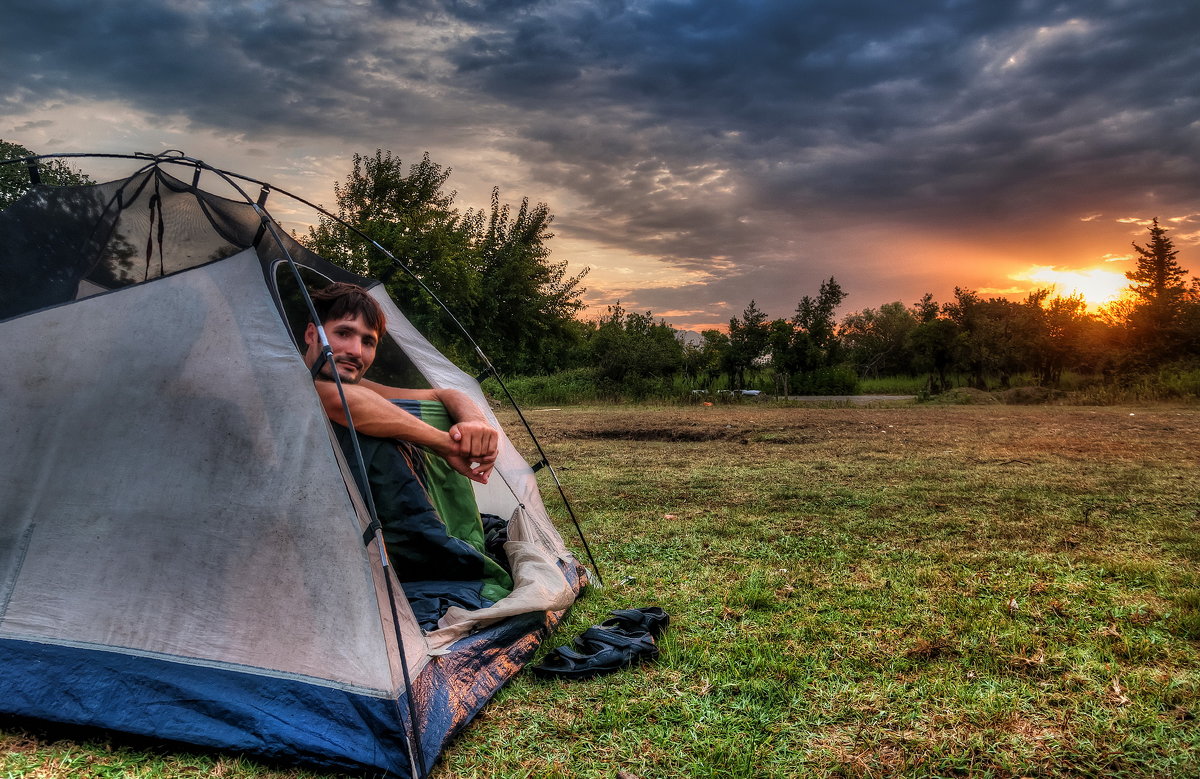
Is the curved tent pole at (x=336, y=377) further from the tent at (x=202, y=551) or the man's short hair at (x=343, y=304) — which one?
the man's short hair at (x=343, y=304)

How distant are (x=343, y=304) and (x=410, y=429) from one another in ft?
2.52

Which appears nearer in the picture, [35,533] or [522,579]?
[35,533]

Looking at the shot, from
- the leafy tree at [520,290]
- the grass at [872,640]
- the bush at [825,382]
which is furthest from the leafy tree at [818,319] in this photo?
the grass at [872,640]

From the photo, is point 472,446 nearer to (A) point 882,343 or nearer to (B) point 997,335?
(B) point 997,335

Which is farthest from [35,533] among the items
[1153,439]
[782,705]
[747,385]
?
[747,385]

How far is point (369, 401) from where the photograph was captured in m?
2.97

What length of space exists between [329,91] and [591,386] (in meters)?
15.9

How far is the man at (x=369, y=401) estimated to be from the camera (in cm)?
292

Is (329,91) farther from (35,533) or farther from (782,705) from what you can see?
(782,705)

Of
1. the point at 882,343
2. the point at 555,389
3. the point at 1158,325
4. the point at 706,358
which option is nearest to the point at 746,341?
the point at 706,358

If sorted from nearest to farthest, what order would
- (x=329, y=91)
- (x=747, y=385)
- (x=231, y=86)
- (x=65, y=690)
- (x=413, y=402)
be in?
(x=65, y=690) → (x=413, y=402) → (x=231, y=86) → (x=329, y=91) → (x=747, y=385)

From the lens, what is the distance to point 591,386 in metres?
22.3

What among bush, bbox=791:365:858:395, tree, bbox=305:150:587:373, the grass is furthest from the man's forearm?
bush, bbox=791:365:858:395

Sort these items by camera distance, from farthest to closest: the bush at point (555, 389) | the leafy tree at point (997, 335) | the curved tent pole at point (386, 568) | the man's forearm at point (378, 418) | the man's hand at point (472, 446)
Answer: the leafy tree at point (997, 335) → the bush at point (555, 389) → the man's hand at point (472, 446) → the man's forearm at point (378, 418) → the curved tent pole at point (386, 568)
